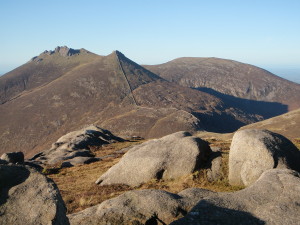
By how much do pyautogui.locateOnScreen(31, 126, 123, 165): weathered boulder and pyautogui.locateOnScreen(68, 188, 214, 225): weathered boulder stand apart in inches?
1197

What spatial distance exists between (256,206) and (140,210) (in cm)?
608

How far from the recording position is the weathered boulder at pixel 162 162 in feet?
87.5

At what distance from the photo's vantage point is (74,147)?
5759 cm

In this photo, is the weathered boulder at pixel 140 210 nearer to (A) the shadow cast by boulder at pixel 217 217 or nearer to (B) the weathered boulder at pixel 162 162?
(A) the shadow cast by boulder at pixel 217 217

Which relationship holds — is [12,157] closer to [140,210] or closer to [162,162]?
[162,162]

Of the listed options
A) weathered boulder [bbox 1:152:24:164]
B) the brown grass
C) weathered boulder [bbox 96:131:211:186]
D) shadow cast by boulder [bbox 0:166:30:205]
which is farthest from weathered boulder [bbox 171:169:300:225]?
weathered boulder [bbox 1:152:24:164]

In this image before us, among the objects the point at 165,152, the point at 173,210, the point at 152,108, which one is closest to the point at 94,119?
the point at 152,108

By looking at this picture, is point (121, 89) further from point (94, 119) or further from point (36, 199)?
point (36, 199)

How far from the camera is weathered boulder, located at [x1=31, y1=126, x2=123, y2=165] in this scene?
166 feet

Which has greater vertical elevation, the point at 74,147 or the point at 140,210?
the point at 140,210

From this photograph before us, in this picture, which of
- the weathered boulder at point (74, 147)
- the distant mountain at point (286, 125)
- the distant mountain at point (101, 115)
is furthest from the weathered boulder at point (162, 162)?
the distant mountain at point (101, 115)

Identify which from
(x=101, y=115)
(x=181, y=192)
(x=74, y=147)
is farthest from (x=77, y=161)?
(x=101, y=115)

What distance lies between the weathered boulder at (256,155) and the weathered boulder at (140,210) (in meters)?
7.71

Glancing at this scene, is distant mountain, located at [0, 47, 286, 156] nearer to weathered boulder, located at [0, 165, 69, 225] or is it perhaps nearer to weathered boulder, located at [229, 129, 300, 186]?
weathered boulder, located at [229, 129, 300, 186]
